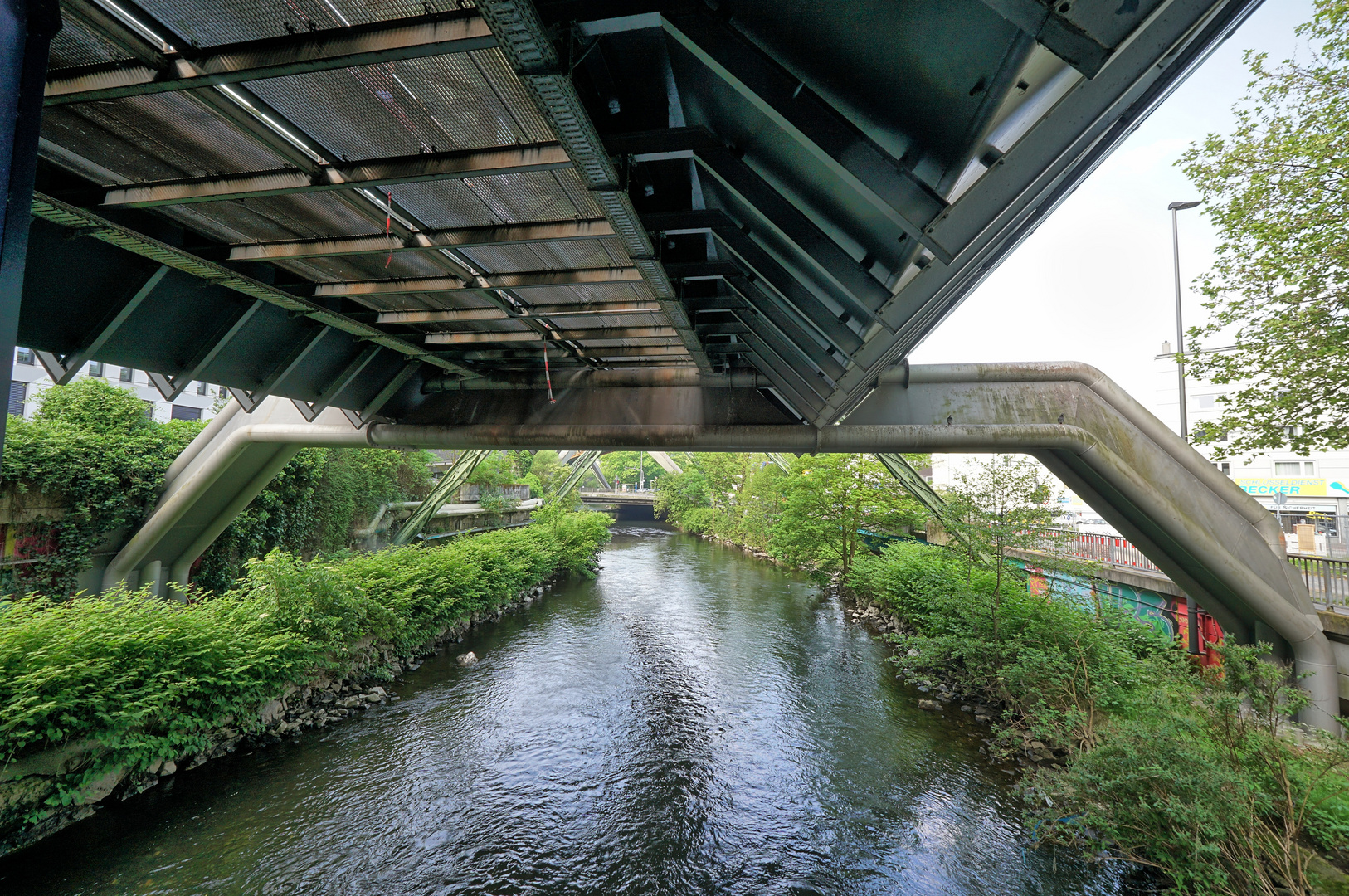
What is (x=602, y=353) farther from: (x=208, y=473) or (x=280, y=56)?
(x=208, y=473)

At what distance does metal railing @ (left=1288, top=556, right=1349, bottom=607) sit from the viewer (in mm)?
10203

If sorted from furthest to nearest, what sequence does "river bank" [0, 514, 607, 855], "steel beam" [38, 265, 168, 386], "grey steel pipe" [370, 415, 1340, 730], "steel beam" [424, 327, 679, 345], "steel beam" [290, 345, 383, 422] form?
1. "steel beam" [290, 345, 383, 422]
2. "grey steel pipe" [370, 415, 1340, 730]
3. "steel beam" [424, 327, 679, 345]
4. "river bank" [0, 514, 607, 855]
5. "steel beam" [38, 265, 168, 386]

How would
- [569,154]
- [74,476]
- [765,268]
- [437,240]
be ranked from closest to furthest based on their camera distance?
[569,154] < [765,268] < [437,240] < [74,476]

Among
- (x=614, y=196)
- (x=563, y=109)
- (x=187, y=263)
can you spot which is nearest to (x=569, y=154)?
(x=563, y=109)

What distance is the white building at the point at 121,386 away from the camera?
27125 millimetres

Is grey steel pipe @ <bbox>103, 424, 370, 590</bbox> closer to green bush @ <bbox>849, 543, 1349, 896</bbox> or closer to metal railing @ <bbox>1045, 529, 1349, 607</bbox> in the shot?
green bush @ <bbox>849, 543, 1349, 896</bbox>

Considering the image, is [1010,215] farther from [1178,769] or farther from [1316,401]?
[1316,401]

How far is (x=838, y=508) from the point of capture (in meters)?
21.9

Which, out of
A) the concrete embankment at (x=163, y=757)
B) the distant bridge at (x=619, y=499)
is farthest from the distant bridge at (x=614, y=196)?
the distant bridge at (x=619, y=499)

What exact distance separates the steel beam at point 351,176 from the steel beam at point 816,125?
133 centimetres

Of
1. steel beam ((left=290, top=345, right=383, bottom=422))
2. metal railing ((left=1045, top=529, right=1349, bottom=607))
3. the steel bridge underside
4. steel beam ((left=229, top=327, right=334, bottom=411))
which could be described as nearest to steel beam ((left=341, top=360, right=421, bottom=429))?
steel beam ((left=290, top=345, right=383, bottom=422))

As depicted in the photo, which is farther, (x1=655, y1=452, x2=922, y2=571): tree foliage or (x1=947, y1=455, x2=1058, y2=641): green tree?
(x1=655, y1=452, x2=922, y2=571): tree foliage

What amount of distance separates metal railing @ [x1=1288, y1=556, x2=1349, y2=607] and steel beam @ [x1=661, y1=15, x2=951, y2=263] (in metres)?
12.0

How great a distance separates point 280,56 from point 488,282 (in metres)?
3.33
